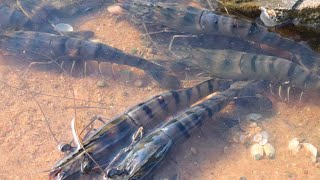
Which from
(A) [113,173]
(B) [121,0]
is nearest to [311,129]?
(A) [113,173]

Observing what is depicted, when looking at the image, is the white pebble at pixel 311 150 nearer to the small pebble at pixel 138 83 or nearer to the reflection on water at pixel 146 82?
the reflection on water at pixel 146 82

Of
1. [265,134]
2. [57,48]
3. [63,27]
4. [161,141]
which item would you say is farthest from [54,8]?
[265,134]

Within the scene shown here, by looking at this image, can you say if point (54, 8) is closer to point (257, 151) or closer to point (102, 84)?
point (102, 84)

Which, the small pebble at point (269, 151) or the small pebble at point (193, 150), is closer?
the small pebble at point (269, 151)

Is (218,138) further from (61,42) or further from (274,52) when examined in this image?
(61,42)

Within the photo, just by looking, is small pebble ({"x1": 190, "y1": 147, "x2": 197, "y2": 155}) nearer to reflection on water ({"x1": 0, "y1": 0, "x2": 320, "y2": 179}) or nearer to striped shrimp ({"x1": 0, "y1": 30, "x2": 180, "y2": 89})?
reflection on water ({"x1": 0, "y1": 0, "x2": 320, "y2": 179})

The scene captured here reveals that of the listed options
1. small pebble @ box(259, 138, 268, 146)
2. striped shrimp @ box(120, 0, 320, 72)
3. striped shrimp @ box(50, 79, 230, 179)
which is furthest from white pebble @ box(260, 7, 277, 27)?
small pebble @ box(259, 138, 268, 146)

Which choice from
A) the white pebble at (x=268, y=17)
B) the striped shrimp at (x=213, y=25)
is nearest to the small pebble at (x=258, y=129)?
the striped shrimp at (x=213, y=25)
